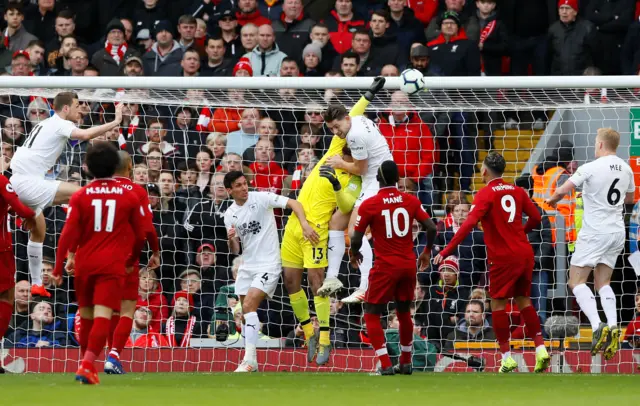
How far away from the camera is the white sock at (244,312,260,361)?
43.2 ft

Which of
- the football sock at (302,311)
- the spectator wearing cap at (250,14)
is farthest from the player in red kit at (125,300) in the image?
the spectator wearing cap at (250,14)

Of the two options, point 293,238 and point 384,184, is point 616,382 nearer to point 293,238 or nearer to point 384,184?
point 384,184

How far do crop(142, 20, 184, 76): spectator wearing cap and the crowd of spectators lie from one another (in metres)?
0.03

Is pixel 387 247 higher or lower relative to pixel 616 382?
higher

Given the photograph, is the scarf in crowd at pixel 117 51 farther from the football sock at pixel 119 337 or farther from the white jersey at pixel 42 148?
the football sock at pixel 119 337

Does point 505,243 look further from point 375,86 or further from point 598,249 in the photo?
point 375,86

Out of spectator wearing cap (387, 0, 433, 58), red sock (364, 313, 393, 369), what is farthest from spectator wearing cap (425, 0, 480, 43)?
red sock (364, 313, 393, 369)

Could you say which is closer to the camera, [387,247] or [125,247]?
[125,247]

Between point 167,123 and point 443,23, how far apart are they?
4061mm

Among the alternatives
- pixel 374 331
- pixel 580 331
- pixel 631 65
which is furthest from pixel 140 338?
pixel 631 65

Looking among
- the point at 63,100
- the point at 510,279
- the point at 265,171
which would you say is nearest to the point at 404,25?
the point at 265,171

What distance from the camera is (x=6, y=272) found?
38.1 feet

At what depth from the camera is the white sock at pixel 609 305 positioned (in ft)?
41.1

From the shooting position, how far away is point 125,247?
10.6 metres
